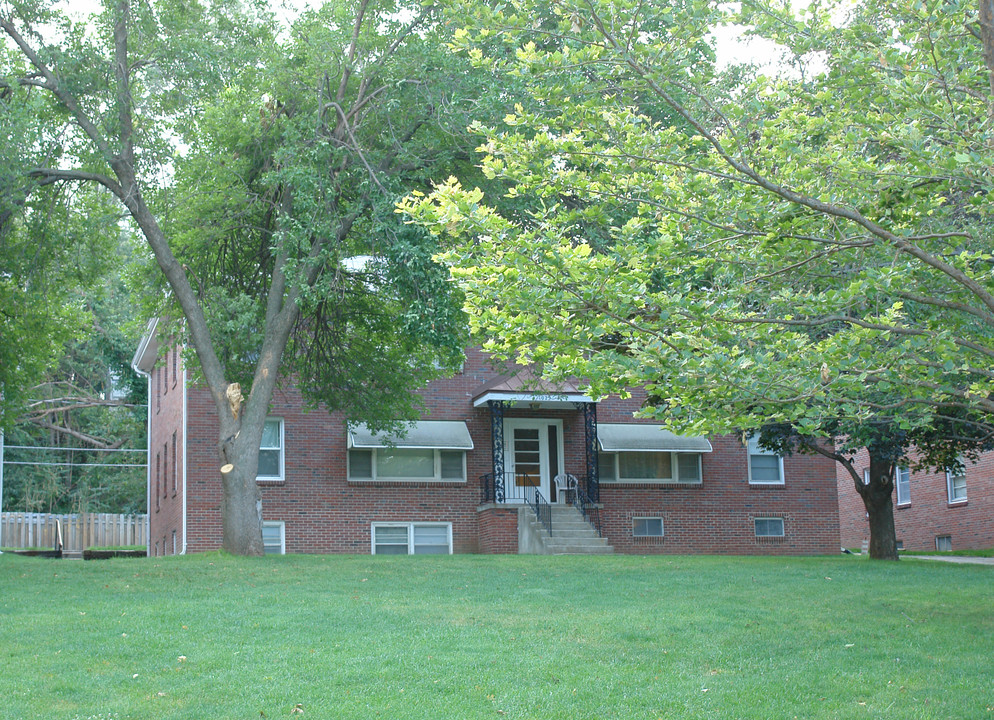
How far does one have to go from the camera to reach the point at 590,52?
7086mm

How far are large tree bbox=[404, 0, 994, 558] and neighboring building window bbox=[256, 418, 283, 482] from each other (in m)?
16.8

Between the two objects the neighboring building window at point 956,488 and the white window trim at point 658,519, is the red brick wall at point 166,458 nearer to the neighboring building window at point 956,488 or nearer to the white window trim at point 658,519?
the white window trim at point 658,519

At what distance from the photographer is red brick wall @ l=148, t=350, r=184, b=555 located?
25781 mm

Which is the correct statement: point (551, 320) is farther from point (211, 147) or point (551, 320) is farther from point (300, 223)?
point (211, 147)

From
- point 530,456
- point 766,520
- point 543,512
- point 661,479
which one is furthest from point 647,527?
point 543,512

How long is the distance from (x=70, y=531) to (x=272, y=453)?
12.3 metres

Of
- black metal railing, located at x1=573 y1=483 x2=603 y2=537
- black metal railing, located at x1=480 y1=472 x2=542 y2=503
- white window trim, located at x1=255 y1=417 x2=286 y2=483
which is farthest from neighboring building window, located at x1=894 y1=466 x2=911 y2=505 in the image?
white window trim, located at x1=255 y1=417 x2=286 y2=483

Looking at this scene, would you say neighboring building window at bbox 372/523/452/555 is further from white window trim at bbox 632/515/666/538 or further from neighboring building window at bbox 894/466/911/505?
neighboring building window at bbox 894/466/911/505

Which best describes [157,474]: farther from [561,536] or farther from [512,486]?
[561,536]

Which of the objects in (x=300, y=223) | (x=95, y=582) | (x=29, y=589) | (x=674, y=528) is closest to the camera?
(x=29, y=589)

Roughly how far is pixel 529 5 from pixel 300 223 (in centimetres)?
947

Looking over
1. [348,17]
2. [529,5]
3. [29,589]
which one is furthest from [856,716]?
[348,17]

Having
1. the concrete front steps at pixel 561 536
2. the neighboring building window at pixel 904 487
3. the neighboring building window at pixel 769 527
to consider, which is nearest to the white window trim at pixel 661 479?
the neighboring building window at pixel 769 527

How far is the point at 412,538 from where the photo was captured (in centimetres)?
2512
